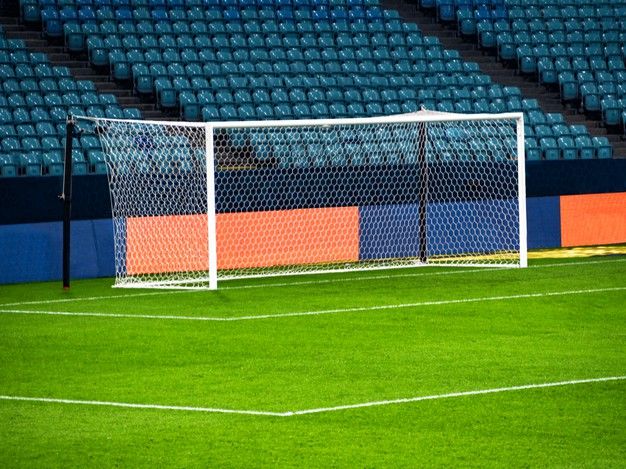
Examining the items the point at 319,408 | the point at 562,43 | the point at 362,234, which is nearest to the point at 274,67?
the point at 362,234

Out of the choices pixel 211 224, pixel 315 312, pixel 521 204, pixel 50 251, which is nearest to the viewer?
pixel 315 312

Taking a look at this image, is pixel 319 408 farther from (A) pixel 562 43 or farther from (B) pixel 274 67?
(A) pixel 562 43

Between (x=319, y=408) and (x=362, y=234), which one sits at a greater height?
(x=362, y=234)

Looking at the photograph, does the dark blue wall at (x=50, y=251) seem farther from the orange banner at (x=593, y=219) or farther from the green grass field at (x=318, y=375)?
the orange banner at (x=593, y=219)

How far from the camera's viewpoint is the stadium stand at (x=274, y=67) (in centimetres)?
2402

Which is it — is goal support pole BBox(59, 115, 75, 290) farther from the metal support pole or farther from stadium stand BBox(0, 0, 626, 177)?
the metal support pole

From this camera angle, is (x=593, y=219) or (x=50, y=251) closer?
(x=50, y=251)

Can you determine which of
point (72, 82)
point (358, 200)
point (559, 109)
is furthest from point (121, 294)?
point (559, 109)

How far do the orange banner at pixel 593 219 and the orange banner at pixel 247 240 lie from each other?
4074 mm

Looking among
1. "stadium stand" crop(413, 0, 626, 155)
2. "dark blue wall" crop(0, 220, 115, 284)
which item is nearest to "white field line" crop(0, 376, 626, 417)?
"dark blue wall" crop(0, 220, 115, 284)

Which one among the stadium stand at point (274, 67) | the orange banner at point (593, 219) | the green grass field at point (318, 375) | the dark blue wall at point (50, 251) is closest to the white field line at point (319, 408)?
the green grass field at point (318, 375)

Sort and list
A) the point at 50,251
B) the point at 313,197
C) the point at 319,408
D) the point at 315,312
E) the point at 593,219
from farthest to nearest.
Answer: the point at 593,219
the point at 313,197
the point at 50,251
the point at 315,312
the point at 319,408

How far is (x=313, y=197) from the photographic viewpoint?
2236cm

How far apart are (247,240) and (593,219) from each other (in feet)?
21.9
